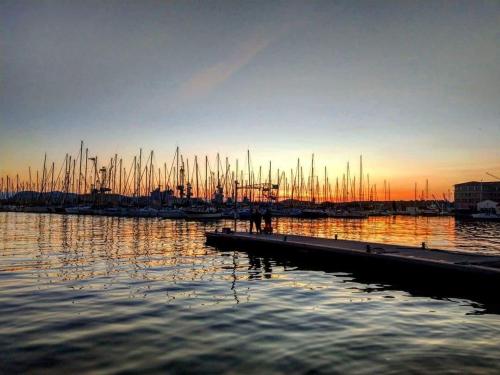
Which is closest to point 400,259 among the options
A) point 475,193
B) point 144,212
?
point 144,212

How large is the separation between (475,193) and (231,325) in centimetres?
19568

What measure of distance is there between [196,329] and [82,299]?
561cm

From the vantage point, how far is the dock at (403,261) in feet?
55.4

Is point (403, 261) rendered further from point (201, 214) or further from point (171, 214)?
point (171, 214)

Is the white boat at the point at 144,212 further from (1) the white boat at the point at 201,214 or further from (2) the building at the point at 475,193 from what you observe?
(2) the building at the point at 475,193

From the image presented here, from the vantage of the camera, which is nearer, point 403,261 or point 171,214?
point 403,261

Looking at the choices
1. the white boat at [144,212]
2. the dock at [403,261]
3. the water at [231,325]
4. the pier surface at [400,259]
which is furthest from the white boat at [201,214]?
the water at [231,325]

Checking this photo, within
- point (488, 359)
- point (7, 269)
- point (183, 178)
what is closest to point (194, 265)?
point (7, 269)

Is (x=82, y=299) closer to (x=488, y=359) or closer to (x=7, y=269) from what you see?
(x=7, y=269)

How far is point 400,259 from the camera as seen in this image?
65.7 ft

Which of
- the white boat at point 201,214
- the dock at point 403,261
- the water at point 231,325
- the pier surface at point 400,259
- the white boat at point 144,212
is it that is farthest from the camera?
the white boat at point 144,212

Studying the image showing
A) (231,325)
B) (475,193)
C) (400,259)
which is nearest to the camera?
(231,325)

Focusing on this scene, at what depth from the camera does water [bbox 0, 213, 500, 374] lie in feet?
28.7

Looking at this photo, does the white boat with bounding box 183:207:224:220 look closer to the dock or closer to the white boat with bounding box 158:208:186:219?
the white boat with bounding box 158:208:186:219
